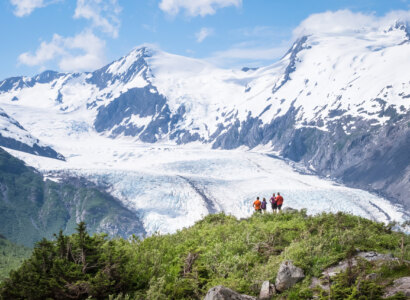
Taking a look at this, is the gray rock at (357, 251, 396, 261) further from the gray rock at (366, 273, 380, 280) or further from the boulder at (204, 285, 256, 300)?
the boulder at (204, 285, 256, 300)

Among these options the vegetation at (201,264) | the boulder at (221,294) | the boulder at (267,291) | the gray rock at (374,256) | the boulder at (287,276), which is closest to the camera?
the boulder at (221,294)

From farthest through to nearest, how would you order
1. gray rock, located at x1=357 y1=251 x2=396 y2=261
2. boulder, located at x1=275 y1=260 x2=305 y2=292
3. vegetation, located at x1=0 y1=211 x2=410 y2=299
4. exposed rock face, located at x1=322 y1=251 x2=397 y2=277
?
gray rock, located at x1=357 y1=251 x2=396 y2=261 < exposed rock face, located at x1=322 y1=251 x2=397 y2=277 < boulder, located at x1=275 y1=260 x2=305 y2=292 < vegetation, located at x1=0 y1=211 x2=410 y2=299

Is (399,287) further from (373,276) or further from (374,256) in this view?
(374,256)

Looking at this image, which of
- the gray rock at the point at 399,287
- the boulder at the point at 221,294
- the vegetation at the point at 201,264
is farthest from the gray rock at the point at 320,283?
the boulder at the point at 221,294

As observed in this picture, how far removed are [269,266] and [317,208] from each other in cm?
15954

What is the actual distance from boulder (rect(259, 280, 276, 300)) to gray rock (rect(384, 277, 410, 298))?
11.7 ft

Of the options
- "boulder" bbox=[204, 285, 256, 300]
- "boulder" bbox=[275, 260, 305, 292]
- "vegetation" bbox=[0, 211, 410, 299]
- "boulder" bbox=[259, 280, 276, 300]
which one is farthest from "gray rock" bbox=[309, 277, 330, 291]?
"boulder" bbox=[204, 285, 256, 300]

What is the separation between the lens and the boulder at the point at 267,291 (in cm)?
1593

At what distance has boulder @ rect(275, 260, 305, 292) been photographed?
1627 centimetres

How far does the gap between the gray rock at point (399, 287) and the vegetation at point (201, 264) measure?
0.33 m

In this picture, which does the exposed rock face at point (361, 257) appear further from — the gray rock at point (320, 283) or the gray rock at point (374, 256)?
the gray rock at point (320, 283)

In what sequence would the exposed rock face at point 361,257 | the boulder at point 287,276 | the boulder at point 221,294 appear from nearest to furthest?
the boulder at point 221,294 < the boulder at point 287,276 < the exposed rock face at point 361,257

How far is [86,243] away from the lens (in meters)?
17.1

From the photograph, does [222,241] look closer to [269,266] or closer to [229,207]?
[269,266]
